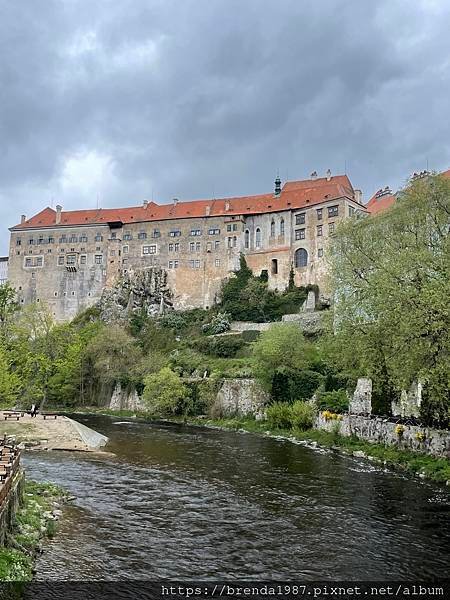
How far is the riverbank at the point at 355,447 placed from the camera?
54.9 ft

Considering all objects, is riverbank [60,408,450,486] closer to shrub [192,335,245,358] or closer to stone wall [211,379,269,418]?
stone wall [211,379,269,418]

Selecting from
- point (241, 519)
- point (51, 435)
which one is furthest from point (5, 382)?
point (241, 519)

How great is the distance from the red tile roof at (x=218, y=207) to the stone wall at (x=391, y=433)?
1438 inches

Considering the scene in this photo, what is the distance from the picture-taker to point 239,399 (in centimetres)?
3728

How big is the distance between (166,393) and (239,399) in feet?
17.0

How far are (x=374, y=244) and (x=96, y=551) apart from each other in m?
17.0

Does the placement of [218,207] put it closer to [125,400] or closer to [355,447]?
[125,400]

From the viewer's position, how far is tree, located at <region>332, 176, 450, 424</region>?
16391mm

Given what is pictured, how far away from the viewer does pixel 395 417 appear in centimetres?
2225

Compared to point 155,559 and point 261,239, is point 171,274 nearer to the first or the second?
point 261,239

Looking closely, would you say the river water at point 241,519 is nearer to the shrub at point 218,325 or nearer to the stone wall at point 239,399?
the stone wall at point 239,399

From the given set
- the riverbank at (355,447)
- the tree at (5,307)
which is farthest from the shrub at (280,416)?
the tree at (5,307)

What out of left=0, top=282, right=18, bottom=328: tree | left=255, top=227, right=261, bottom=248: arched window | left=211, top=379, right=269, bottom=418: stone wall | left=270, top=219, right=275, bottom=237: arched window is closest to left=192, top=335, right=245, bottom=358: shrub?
left=211, top=379, right=269, bottom=418: stone wall

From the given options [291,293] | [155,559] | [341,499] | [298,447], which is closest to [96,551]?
[155,559]
